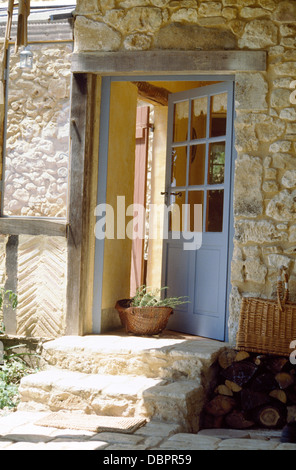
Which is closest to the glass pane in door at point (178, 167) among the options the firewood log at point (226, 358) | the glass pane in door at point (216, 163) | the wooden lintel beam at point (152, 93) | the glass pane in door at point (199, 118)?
the glass pane in door at point (199, 118)

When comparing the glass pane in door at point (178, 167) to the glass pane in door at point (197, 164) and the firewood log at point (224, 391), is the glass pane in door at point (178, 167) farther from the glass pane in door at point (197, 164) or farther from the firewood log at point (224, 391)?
the firewood log at point (224, 391)

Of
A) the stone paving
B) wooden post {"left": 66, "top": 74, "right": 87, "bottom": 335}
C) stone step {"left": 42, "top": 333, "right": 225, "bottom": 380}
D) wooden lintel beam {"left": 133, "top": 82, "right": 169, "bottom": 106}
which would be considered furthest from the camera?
wooden lintel beam {"left": 133, "top": 82, "right": 169, "bottom": 106}

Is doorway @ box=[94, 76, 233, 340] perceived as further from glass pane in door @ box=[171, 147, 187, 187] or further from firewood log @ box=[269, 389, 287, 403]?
A: firewood log @ box=[269, 389, 287, 403]

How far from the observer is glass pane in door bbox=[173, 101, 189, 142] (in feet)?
19.3

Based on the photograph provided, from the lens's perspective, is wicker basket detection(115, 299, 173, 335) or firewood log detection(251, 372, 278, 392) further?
wicker basket detection(115, 299, 173, 335)

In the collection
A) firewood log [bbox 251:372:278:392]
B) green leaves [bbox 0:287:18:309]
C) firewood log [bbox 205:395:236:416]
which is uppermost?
green leaves [bbox 0:287:18:309]

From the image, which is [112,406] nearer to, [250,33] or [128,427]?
[128,427]

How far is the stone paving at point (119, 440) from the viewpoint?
3.58 metres

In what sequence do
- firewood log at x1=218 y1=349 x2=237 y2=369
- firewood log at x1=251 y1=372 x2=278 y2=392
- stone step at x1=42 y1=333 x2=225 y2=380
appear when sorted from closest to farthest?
1. firewood log at x1=251 y1=372 x2=278 y2=392
2. stone step at x1=42 y1=333 x2=225 y2=380
3. firewood log at x1=218 y1=349 x2=237 y2=369

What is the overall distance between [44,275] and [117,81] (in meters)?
1.89

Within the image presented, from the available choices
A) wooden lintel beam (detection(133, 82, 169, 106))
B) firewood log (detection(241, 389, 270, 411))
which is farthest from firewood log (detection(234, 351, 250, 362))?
wooden lintel beam (detection(133, 82, 169, 106))

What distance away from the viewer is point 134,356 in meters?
4.84

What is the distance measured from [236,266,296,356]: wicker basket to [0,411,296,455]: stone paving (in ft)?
3.17

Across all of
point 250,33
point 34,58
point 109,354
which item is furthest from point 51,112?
point 109,354
